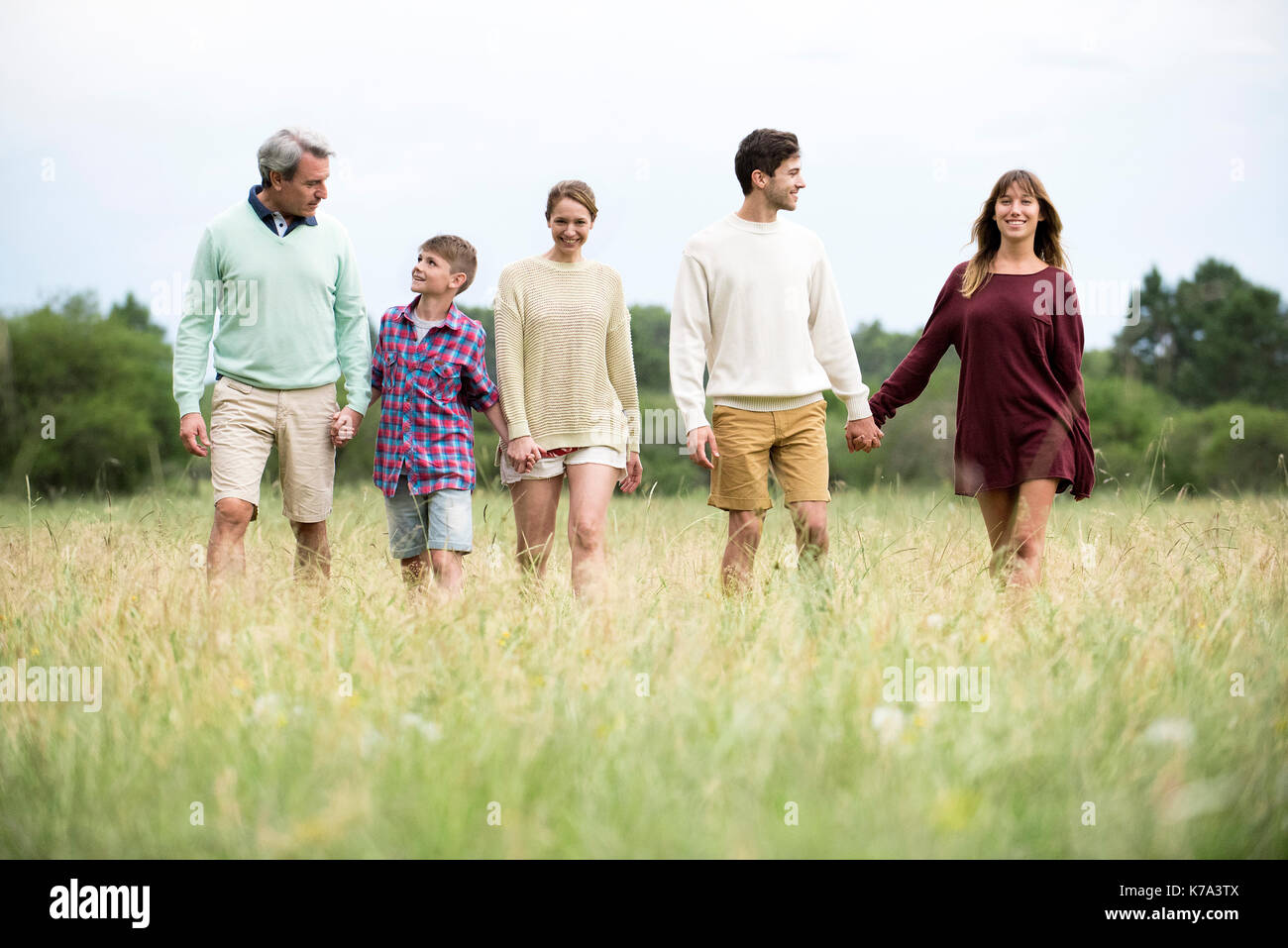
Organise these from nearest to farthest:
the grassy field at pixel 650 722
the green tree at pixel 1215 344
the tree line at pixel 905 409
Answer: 1. the grassy field at pixel 650 722
2. the tree line at pixel 905 409
3. the green tree at pixel 1215 344

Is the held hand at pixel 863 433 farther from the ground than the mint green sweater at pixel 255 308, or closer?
closer

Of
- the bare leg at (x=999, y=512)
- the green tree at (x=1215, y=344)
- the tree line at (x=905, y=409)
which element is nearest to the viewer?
the bare leg at (x=999, y=512)

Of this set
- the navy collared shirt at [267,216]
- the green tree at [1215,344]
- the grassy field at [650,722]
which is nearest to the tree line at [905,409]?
the green tree at [1215,344]

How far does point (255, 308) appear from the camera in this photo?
187 inches

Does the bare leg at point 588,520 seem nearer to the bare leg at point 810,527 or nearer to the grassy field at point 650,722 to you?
the grassy field at point 650,722

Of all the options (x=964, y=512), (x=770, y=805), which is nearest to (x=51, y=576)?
(x=770, y=805)

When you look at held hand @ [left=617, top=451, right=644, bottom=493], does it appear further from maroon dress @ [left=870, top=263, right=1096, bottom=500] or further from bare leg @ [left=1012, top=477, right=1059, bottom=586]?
bare leg @ [left=1012, top=477, right=1059, bottom=586]

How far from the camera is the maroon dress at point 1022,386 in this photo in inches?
186

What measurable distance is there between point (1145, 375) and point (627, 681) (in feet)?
150

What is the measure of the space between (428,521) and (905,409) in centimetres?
2297

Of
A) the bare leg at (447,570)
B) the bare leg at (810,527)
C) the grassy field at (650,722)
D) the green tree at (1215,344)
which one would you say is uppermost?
the green tree at (1215,344)

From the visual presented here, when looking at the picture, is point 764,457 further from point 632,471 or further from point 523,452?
point 523,452
